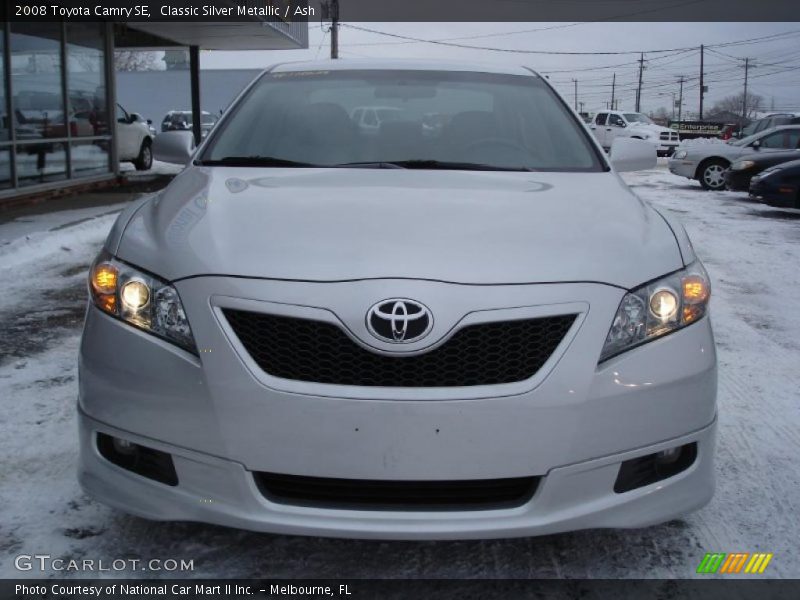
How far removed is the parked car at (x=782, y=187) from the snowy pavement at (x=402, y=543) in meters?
7.72

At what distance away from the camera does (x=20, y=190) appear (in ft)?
38.8

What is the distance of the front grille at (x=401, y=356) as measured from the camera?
2.12 metres

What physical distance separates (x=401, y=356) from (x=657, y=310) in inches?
29.7

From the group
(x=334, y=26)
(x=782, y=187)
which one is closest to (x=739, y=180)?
(x=782, y=187)

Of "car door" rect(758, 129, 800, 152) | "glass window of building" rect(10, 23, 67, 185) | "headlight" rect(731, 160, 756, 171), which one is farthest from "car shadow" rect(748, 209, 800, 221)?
"glass window of building" rect(10, 23, 67, 185)

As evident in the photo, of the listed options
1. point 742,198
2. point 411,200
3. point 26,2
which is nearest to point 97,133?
point 26,2

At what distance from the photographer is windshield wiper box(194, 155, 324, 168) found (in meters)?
3.32

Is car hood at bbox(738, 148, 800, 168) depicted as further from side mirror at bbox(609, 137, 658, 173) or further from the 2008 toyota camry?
the 2008 toyota camry

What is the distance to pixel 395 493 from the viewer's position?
2.19 metres

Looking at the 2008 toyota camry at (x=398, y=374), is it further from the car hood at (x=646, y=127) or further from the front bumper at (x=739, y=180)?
the car hood at (x=646, y=127)

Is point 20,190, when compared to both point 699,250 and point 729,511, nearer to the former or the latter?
point 699,250

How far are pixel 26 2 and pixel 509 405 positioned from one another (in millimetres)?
12170

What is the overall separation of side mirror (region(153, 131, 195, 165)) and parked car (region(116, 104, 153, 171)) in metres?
14.5

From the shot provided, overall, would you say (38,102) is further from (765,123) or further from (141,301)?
(765,123)
